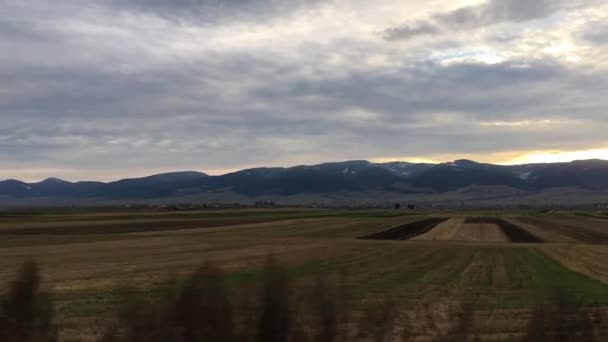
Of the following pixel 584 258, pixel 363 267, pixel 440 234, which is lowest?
pixel 584 258

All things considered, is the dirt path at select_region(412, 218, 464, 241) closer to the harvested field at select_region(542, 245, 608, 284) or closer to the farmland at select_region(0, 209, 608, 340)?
the farmland at select_region(0, 209, 608, 340)

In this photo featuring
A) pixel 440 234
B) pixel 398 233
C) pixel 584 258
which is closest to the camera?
pixel 584 258

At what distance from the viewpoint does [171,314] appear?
7.82 meters

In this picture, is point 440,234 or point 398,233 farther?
point 398,233

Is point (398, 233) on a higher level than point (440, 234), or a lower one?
higher

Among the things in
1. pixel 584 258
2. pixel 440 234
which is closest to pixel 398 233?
pixel 440 234

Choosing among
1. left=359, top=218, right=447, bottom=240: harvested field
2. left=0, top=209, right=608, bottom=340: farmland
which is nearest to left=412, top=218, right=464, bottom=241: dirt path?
left=359, top=218, right=447, bottom=240: harvested field

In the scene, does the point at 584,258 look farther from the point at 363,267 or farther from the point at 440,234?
the point at 440,234

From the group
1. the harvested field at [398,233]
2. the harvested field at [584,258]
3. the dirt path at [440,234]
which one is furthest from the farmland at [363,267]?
the harvested field at [398,233]

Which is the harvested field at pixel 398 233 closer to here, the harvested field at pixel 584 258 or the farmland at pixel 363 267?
the farmland at pixel 363 267

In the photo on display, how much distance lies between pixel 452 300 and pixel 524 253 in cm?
2781

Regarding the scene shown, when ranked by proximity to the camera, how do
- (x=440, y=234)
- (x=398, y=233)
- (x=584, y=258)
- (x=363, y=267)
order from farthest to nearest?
(x=398, y=233) → (x=440, y=234) → (x=584, y=258) → (x=363, y=267)

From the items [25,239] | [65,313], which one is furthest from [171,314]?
[25,239]

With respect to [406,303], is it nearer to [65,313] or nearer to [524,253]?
[65,313]
